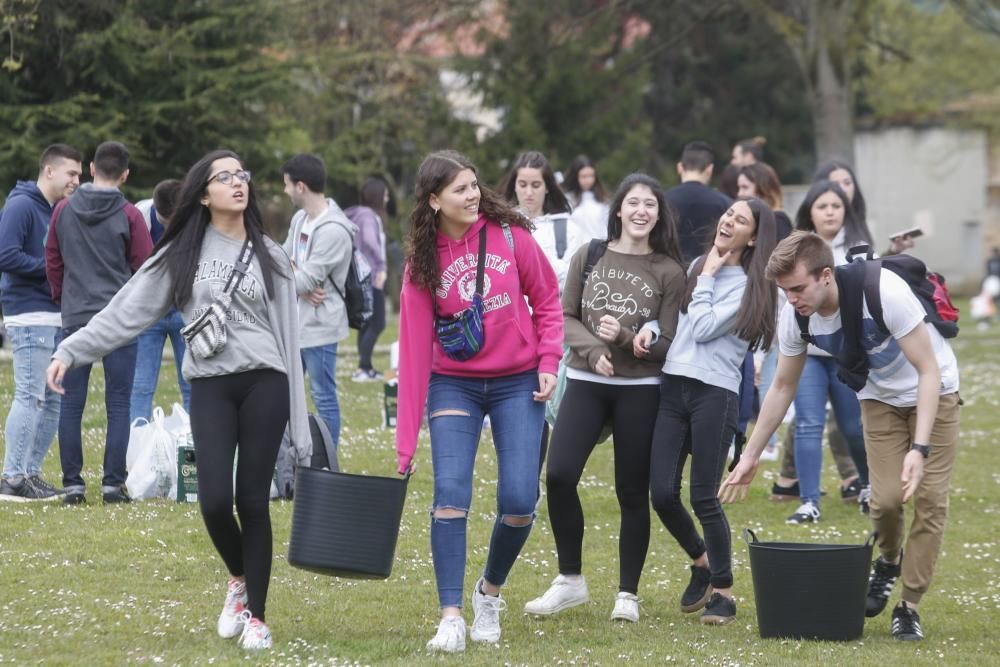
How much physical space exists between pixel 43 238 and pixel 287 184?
159cm

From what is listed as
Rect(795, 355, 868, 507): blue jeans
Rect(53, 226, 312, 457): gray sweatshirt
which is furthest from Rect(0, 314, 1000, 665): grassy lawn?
Rect(53, 226, 312, 457): gray sweatshirt

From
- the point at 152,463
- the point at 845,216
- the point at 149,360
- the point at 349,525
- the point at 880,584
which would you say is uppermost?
the point at 845,216

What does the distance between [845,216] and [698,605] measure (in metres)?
3.23

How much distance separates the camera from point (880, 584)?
684 centimetres

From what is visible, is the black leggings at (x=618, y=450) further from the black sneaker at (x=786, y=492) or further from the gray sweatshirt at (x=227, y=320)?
the black sneaker at (x=786, y=492)

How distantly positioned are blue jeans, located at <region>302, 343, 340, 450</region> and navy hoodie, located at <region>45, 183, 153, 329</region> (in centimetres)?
150

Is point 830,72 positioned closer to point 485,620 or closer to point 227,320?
point 485,620

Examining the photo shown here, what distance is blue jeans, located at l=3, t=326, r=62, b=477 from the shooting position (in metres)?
8.96

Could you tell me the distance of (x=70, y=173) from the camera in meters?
9.16

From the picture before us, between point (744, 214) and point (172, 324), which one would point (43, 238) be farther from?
point (744, 214)

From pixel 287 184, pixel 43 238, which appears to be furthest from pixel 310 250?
pixel 43 238

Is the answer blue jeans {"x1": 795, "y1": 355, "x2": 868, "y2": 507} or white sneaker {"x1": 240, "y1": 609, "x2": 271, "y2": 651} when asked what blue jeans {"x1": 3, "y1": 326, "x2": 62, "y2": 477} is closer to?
white sneaker {"x1": 240, "y1": 609, "x2": 271, "y2": 651}

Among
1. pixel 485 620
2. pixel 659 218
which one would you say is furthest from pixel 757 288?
pixel 485 620

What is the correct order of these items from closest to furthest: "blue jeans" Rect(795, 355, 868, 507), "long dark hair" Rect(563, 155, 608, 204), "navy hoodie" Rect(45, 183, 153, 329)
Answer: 1. "navy hoodie" Rect(45, 183, 153, 329)
2. "blue jeans" Rect(795, 355, 868, 507)
3. "long dark hair" Rect(563, 155, 608, 204)
